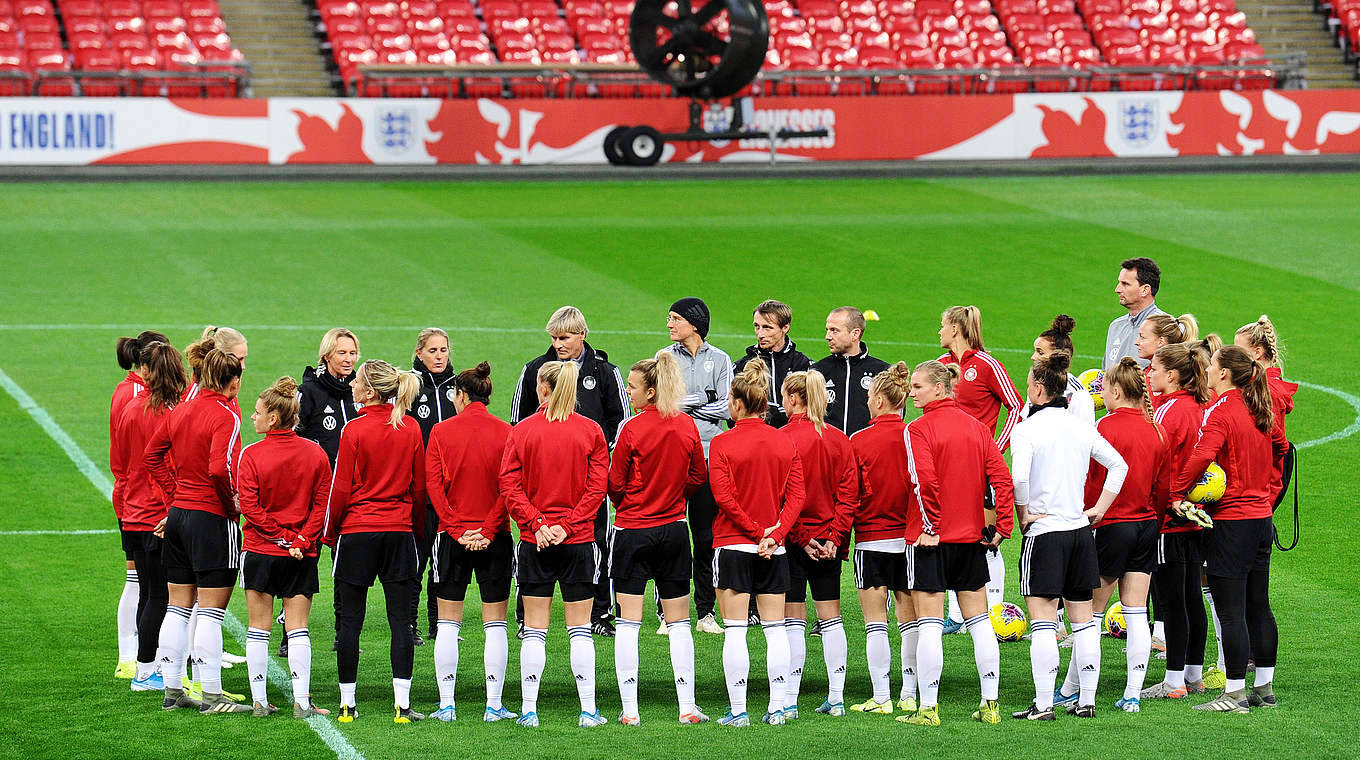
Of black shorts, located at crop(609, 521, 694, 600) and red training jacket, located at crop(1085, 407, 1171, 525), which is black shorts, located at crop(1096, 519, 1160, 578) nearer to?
red training jacket, located at crop(1085, 407, 1171, 525)

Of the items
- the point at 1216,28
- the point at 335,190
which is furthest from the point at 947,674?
the point at 1216,28

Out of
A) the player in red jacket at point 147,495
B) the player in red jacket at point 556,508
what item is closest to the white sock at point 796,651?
the player in red jacket at point 556,508

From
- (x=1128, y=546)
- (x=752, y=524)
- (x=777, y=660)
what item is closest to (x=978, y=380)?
(x=1128, y=546)

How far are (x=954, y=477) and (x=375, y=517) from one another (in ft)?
9.99

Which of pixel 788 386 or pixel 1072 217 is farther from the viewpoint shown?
pixel 1072 217

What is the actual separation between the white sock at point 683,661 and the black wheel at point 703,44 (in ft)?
81.4

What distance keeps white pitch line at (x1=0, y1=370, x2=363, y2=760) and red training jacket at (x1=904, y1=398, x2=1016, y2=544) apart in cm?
313

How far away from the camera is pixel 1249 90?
3816cm

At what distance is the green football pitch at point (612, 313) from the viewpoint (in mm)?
8508

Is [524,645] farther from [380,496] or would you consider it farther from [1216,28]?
[1216,28]

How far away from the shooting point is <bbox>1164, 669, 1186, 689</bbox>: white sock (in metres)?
9.03

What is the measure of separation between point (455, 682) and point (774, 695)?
185cm

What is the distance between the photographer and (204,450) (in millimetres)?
8820

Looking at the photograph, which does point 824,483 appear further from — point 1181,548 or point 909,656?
point 1181,548
